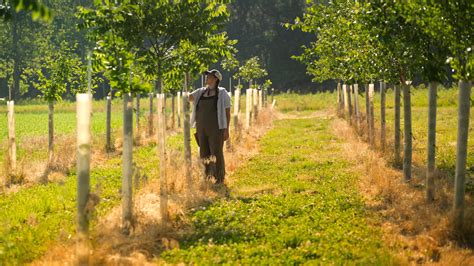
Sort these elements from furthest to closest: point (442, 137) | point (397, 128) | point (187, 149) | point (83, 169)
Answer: point (442, 137)
point (397, 128)
point (187, 149)
point (83, 169)

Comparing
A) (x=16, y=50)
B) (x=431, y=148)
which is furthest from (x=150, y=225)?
(x=16, y=50)

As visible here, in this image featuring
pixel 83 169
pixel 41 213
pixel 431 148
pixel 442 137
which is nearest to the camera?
pixel 83 169

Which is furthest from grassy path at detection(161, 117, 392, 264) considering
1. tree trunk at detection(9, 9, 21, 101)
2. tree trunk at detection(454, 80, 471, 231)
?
tree trunk at detection(9, 9, 21, 101)

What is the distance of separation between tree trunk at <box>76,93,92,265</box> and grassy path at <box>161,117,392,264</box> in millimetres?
1207

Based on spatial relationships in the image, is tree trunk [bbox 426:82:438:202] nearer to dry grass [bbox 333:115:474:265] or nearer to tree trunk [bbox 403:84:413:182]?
dry grass [bbox 333:115:474:265]

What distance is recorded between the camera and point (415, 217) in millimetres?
7992

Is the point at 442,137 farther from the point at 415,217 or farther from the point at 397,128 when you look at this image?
the point at 415,217

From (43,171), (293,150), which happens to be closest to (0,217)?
(43,171)

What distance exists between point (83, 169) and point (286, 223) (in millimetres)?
3352

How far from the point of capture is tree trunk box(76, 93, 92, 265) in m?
6.00

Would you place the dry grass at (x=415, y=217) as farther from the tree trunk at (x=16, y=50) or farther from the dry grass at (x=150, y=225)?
the tree trunk at (x=16, y=50)

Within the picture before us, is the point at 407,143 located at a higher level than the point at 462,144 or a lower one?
lower

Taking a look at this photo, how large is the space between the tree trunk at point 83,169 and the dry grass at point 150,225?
0.85 feet

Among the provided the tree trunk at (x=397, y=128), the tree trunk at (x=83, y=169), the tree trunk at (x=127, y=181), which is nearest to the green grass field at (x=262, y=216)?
the tree trunk at (x=127, y=181)
